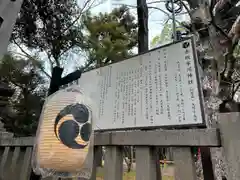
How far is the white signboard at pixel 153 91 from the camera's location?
33.7 inches

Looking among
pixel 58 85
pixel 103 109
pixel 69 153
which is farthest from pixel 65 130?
pixel 103 109

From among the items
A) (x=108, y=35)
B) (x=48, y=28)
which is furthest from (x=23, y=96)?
(x=108, y=35)

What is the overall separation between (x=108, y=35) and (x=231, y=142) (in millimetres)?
3806

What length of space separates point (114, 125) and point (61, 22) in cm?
366

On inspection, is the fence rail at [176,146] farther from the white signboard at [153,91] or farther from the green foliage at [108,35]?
the green foliage at [108,35]

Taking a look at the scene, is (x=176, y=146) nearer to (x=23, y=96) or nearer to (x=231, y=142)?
(x=231, y=142)

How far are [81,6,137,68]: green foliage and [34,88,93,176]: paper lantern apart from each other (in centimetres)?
269

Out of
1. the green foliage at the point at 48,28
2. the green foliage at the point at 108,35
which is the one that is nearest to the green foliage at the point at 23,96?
the green foliage at the point at 48,28

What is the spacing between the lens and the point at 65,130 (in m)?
0.77

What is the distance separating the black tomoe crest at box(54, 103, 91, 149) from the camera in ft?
2.49

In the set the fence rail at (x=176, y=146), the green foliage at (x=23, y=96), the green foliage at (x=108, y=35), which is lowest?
the fence rail at (x=176, y=146)

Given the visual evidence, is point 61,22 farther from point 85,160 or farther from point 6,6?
point 85,160

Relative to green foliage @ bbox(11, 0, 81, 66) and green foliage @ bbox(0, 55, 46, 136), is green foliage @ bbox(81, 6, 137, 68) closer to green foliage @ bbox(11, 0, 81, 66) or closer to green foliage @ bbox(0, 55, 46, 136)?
green foliage @ bbox(11, 0, 81, 66)

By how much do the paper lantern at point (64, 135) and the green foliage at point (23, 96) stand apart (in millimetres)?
3659
